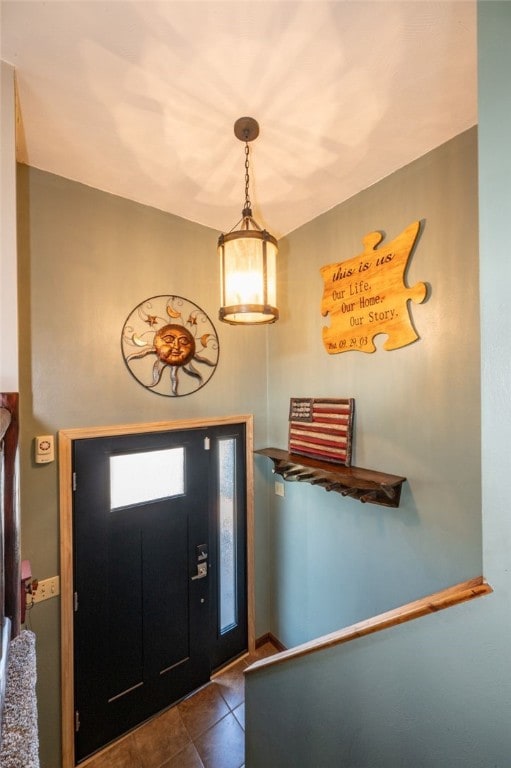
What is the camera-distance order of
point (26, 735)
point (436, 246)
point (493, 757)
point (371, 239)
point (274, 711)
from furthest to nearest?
1. point (371, 239)
2. point (436, 246)
3. point (274, 711)
4. point (493, 757)
5. point (26, 735)

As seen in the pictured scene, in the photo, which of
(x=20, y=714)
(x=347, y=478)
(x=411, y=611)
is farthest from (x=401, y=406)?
(x=20, y=714)

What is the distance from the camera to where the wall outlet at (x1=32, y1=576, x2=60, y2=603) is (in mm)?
1622

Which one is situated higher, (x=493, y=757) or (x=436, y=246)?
(x=436, y=246)

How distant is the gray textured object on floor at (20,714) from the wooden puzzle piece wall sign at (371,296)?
1819mm

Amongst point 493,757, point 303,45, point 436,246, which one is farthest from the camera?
point 436,246

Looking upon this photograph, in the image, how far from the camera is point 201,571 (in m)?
2.20

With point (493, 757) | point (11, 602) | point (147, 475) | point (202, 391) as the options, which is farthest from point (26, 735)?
point (202, 391)

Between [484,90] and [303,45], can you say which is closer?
[484,90]

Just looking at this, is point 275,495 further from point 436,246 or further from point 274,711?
point 436,246

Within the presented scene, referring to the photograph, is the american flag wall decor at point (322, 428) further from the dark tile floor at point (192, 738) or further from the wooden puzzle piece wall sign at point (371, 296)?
the dark tile floor at point (192, 738)

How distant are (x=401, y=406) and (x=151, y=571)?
184 cm

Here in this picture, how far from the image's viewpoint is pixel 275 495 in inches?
99.5

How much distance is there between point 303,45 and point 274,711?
8.19 feet

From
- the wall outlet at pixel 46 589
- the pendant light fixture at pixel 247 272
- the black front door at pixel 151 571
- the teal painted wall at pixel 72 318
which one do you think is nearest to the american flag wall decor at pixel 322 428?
the black front door at pixel 151 571
